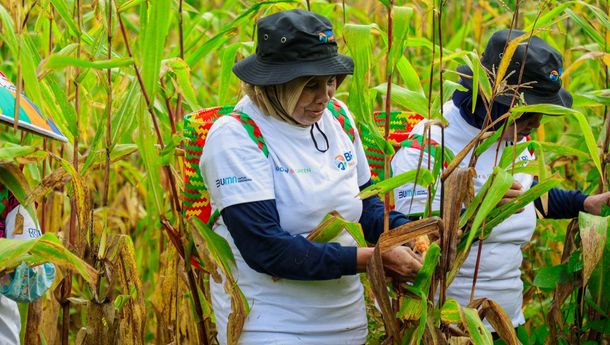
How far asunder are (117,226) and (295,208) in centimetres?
160

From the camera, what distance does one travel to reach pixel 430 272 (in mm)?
2094

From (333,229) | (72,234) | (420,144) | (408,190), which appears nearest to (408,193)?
(408,190)

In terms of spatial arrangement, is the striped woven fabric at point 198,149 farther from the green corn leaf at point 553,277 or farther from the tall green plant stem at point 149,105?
the green corn leaf at point 553,277

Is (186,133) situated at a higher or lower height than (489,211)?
higher

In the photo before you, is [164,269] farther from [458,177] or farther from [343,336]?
[458,177]

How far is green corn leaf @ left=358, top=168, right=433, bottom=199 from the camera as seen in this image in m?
2.09

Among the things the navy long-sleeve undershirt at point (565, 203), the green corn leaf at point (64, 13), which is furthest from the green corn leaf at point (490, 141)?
the green corn leaf at point (64, 13)

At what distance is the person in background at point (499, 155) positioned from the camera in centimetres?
244

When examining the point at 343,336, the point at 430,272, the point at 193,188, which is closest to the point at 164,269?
the point at 193,188

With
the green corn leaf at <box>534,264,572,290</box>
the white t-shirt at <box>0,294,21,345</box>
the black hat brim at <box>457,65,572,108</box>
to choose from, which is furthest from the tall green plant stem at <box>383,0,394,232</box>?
the white t-shirt at <box>0,294,21,345</box>

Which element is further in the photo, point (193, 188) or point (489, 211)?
point (193, 188)

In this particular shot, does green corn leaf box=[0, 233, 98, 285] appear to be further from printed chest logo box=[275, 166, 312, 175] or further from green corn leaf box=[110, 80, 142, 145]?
printed chest logo box=[275, 166, 312, 175]

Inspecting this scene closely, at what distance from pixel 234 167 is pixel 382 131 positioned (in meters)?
0.59

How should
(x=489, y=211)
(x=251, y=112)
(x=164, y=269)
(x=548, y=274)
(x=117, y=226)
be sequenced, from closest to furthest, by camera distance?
(x=489, y=211) < (x=251, y=112) < (x=548, y=274) < (x=164, y=269) < (x=117, y=226)
